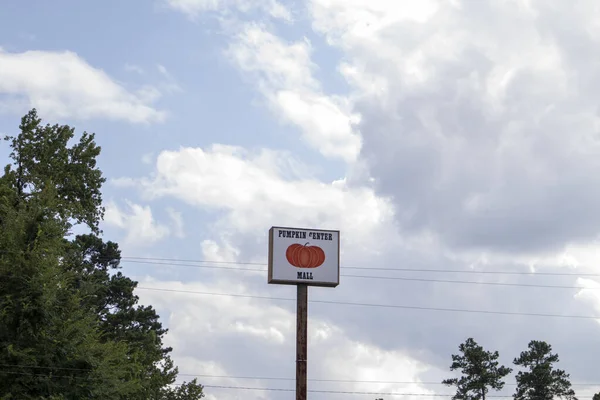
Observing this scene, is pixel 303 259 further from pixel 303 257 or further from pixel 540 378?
pixel 540 378

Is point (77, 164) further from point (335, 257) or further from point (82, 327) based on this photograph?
point (335, 257)

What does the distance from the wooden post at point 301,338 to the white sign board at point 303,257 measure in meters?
0.63

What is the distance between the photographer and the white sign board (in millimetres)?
37188

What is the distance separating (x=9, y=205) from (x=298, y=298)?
628 inches

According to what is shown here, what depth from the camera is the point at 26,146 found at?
48.2 metres

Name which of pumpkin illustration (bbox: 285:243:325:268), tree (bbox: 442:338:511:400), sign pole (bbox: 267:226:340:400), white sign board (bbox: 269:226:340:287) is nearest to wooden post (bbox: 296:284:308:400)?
sign pole (bbox: 267:226:340:400)

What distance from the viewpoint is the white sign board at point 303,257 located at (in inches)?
1464

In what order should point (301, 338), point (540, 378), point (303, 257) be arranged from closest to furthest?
point (301, 338) → point (303, 257) → point (540, 378)

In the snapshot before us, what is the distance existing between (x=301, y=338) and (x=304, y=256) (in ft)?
12.9

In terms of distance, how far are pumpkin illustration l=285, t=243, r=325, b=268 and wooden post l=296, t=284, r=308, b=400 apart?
101cm

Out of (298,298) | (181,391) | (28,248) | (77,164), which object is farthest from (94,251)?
(298,298)

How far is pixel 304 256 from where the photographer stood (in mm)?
37562

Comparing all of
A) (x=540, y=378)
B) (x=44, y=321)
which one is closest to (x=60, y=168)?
(x=44, y=321)

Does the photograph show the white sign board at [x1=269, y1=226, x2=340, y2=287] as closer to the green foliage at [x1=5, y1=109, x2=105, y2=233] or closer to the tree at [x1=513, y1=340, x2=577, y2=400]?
the green foliage at [x1=5, y1=109, x2=105, y2=233]
